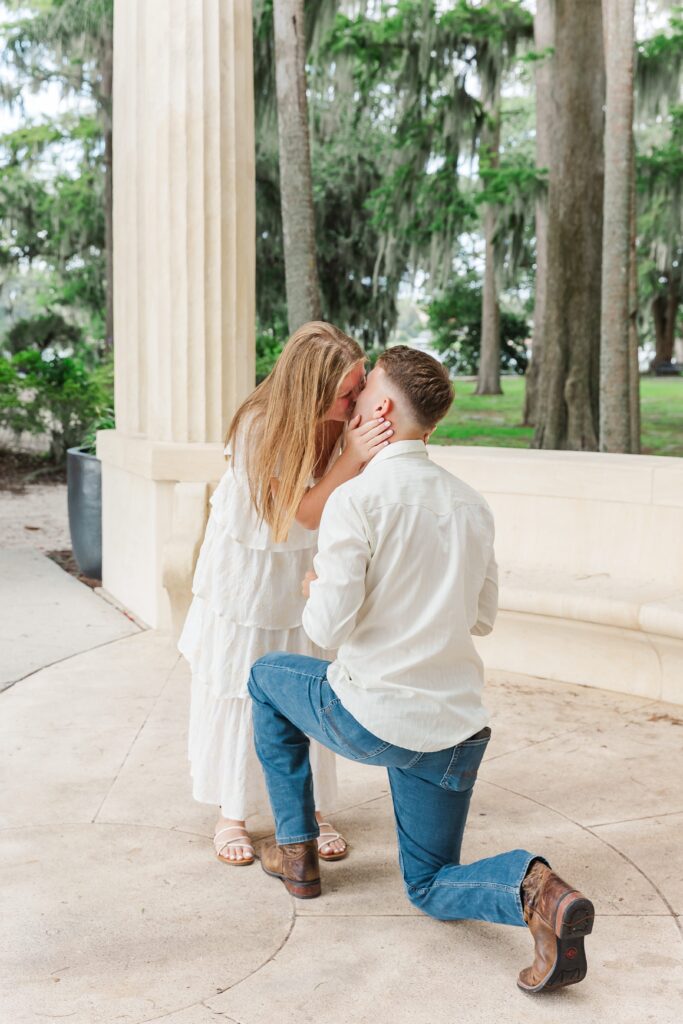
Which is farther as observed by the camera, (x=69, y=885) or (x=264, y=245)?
(x=264, y=245)

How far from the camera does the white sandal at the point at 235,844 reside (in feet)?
11.0

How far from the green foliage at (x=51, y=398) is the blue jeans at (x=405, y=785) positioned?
10.8 metres

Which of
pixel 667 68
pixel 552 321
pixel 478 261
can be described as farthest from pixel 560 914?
pixel 478 261

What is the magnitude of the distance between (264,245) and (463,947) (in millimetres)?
17565

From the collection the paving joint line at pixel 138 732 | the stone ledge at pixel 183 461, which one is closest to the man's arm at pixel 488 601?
the paving joint line at pixel 138 732

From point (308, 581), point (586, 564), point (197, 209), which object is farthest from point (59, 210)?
point (308, 581)

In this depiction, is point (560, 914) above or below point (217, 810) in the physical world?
above

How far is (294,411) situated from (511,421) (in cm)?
1506

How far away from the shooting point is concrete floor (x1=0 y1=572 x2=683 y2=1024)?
8.49ft

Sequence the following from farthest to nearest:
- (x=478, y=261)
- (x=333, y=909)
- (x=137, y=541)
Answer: (x=478, y=261), (x=137, y=541), (x=333, y=909)

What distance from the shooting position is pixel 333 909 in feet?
10.0

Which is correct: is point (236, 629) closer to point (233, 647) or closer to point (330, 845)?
point (233, 647)

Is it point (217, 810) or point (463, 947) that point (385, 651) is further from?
point (217, 810)

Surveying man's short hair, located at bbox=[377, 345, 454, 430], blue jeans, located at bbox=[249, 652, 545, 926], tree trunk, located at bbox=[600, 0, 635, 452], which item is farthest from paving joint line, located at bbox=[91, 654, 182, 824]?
tree trunk, located at bbox=[600, 0, 635, 452]
